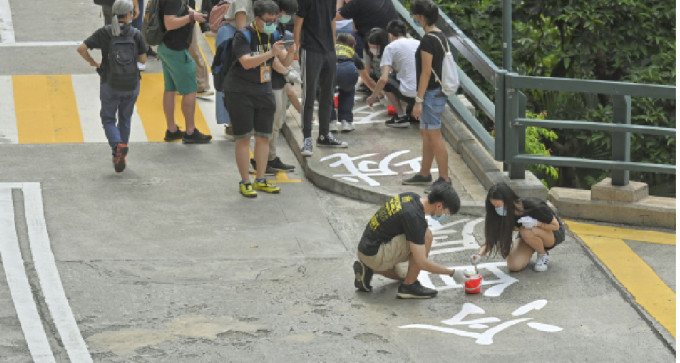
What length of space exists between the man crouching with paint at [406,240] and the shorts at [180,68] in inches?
163

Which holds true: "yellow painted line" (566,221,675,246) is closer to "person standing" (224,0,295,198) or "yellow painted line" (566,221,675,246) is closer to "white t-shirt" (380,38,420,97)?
"white t-shirt" (380,38,420,97)

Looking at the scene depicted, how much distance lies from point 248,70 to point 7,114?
401 centimetres

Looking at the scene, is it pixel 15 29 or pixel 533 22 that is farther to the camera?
pixel 15 29

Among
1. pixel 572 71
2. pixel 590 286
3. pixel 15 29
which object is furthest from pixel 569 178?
pixel 15 29

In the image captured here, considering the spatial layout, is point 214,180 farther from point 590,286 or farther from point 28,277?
point 590,286

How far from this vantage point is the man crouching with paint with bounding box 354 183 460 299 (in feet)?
28.5

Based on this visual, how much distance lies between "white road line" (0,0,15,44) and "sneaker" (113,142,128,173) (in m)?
5.69

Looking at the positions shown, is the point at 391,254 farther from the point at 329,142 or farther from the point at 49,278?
the point at 329,142

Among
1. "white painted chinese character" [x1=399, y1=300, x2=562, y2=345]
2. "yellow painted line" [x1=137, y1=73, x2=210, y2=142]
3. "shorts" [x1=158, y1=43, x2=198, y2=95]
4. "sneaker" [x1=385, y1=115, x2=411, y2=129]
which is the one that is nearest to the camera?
"white painted chinese character" [x1=399, y1=300, x2=562, y2=345]

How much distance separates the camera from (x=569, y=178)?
51.8 ft

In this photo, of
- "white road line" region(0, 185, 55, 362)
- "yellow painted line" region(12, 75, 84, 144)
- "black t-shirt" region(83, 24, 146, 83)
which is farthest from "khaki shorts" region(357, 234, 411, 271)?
"yellow painted line" region(12, 75, 84, 144)

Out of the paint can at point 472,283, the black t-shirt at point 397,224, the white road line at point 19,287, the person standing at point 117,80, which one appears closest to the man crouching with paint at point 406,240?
the black t-shirt at point 397,224

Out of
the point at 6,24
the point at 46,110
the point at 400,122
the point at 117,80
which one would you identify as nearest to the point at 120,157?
the point at 117,80

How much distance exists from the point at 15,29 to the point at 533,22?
7297 millimetres
